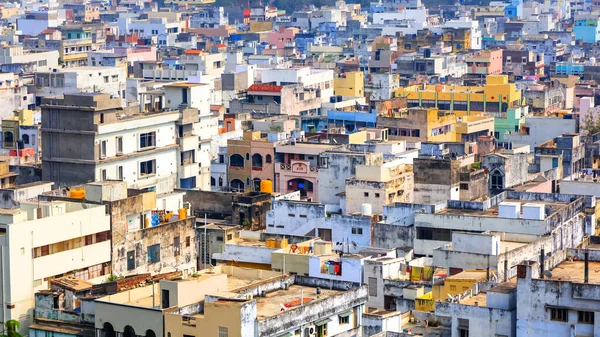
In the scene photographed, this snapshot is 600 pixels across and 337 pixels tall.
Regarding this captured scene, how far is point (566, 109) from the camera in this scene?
109500 millimetres

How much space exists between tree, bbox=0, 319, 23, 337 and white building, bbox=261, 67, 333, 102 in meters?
60.1

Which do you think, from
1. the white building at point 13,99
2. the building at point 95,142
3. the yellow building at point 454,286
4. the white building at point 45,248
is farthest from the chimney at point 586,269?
the white building at point 13,99

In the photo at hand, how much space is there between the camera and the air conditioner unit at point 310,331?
45.0m

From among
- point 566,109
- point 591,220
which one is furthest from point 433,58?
point 591,220

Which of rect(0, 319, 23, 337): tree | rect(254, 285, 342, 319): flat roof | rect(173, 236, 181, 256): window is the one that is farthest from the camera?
rect(173, 236, 181, 256): window

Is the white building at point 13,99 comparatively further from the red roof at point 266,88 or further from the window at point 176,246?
the window at point 176,246

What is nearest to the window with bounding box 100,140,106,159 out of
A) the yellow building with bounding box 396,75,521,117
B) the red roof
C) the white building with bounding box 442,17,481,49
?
the red roof

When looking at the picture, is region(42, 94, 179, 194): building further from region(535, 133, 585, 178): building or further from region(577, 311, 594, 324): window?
region(577, 311, 594, 324): window

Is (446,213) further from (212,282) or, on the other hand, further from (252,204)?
(212,282)

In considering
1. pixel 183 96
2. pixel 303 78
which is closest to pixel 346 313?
pixel 183 96

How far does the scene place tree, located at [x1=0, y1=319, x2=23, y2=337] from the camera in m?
46.9

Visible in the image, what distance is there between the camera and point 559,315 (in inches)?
1772

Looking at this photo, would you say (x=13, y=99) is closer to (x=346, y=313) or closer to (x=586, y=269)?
(x=346, y=313)

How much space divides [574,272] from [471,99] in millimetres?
56010
